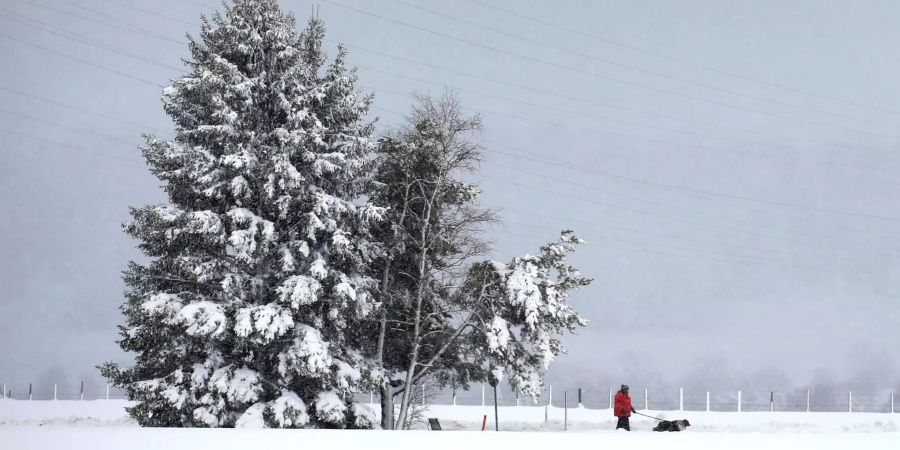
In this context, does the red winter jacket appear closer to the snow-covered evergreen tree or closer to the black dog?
the black dog

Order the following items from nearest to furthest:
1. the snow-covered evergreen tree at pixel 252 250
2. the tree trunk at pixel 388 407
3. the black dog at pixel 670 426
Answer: the snow-covered evergreen tree at pixel 252 250, the black dog at pixel 670 426, the tree trunk at pixel 388 407

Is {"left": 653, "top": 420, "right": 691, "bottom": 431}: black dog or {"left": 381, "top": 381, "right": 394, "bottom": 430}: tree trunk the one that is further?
{"left": 381, "top": 381, "right": 394, "bottom": 430}: tree trunk

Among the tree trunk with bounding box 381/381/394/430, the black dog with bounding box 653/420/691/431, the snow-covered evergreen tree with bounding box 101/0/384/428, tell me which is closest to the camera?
the snow-covered evergreen tree with bounding box 101/0/384/428

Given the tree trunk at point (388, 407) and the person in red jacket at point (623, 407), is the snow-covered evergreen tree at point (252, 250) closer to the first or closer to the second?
the tree trunk at point (388, 407)

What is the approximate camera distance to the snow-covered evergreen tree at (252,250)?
2381cm

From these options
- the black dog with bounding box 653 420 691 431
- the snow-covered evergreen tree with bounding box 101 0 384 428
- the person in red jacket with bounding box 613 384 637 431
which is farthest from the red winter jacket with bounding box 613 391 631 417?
the snow-covered evergreen tree with bounding box 101 0 384 428

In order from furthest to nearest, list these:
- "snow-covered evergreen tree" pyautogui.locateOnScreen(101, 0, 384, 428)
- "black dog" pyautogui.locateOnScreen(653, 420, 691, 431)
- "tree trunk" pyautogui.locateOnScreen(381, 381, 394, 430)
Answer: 1. "tree trunk" pyautogui.locateOnScreen(381, 381, 394, 430)
2. "black dog" pyautogui.locateOnScreen(653, 420, 691, 431)
3. "snow-covered evergreen tree" pyautogui.locateOnScreen(101, 0, 384, 428)

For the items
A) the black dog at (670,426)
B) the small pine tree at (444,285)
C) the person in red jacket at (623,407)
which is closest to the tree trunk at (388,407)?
the small pine tree at (444,285)

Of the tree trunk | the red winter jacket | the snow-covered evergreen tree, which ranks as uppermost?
the snow-covered evergreen tree

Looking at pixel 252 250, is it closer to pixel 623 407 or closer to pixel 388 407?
pixel 388 407

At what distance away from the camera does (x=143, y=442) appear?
14.4 meters

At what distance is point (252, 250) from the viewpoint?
23.9m

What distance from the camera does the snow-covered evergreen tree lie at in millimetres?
23812

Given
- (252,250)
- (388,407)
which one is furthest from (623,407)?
(252,250)
